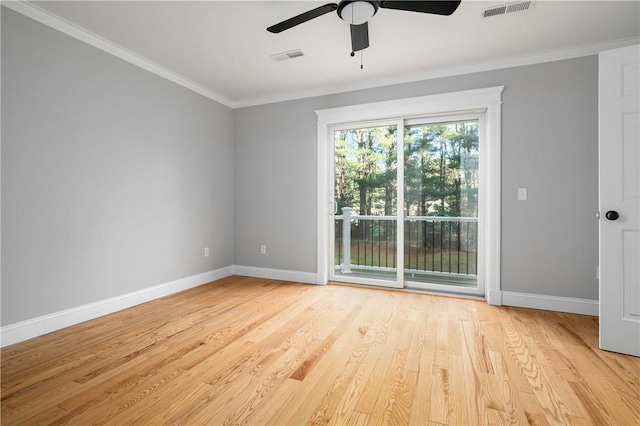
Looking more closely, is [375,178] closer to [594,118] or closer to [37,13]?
[594,118]

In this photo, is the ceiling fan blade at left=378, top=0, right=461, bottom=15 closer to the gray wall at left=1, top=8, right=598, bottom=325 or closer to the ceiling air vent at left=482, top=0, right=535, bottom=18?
the ceiling air vent at left=482, top=0, right=535, bottom=18

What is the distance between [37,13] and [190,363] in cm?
290

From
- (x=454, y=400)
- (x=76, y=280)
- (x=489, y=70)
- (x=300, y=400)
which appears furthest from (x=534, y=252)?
(x=76, y=280)

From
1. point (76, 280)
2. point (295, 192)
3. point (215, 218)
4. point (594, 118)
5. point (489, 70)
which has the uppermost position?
point (489, 70)

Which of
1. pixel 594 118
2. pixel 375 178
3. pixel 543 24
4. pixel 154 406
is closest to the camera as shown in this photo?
pixel 154 406

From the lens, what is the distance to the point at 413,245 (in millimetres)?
3803

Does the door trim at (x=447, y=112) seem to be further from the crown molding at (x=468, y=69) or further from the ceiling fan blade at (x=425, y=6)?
the ceiling fan blade at (x=425, y=6)

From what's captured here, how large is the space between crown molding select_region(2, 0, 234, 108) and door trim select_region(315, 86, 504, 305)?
1681mm

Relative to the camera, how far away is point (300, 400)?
163cm

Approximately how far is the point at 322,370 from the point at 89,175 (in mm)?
2625

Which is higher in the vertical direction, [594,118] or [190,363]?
[594,118]

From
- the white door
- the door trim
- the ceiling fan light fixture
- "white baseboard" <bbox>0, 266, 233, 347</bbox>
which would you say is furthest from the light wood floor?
the ceiling fan light fixture

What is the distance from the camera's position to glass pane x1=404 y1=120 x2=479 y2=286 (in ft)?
11.7

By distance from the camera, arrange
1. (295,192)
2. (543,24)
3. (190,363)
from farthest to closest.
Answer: (295,192) → (543,24) → (190,363)
